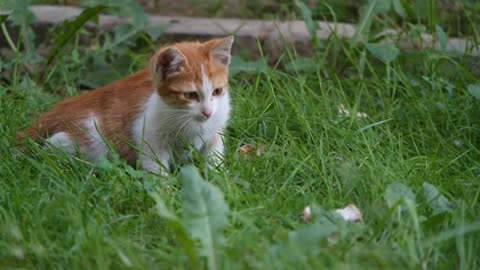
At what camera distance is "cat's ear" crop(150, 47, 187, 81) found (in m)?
4.55

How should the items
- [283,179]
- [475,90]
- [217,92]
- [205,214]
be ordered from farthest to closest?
[475,90] → [217,92] → [283,179] → [205,214]

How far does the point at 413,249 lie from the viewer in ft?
11.5

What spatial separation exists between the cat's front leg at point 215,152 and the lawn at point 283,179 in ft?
0.20

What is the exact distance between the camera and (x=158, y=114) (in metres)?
4.71

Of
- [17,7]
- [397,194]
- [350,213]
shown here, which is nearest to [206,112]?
[350,213]

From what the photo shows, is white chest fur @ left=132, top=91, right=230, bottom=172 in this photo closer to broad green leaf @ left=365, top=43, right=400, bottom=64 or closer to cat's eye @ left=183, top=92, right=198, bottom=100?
cat's eye @ left=183, top=92, right=198, bottom=100

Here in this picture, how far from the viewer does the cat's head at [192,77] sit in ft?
15.0

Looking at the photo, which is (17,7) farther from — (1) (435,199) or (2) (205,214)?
(1) (435,199)

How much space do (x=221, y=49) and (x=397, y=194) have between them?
1276mm

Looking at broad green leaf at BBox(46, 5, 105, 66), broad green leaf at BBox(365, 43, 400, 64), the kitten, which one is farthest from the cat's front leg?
broad green leaf at BBox(46, 5, 105, 66)

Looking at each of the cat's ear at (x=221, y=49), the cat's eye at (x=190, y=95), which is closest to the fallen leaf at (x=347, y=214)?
the cat's eye at (x=190, y=95)

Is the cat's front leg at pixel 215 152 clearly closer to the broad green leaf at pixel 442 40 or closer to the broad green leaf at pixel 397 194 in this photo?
the broad green leaf at pixel 397 194

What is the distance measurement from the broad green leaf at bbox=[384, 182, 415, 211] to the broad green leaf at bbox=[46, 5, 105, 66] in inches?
94.9

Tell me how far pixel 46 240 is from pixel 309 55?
9.92 feet
